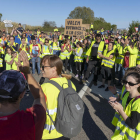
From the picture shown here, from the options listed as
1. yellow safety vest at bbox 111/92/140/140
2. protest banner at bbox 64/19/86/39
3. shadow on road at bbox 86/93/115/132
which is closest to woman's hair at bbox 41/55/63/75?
yellow safety vest at bbox 111/92/140/140

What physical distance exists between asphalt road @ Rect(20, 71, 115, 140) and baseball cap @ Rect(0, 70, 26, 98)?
258 cm

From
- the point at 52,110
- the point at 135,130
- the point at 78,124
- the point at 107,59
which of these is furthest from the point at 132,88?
the point at 107,59

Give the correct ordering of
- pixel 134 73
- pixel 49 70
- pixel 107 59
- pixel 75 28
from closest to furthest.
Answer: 1. pixel 49 70
2. pixel 134 73
3. pixel 107 59
4. pixel 75 28

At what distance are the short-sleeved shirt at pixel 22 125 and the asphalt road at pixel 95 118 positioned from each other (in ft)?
7.70

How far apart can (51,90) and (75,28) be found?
7.05 m

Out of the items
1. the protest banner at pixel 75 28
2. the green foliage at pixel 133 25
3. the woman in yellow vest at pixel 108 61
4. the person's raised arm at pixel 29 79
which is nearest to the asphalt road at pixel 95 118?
the woman in yellow vest at pixel 108 61

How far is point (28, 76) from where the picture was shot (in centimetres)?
138

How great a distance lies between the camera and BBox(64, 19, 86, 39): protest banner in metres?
8.08

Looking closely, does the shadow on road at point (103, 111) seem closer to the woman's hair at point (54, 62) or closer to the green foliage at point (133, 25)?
the woman's hair at point (54, 62)

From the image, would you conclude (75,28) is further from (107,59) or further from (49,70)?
(49,70)

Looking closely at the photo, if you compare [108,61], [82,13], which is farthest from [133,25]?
[108,61]

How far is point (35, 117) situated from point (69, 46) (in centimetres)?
739

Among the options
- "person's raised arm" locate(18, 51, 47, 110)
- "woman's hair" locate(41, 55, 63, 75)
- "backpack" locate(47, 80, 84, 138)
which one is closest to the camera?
"person's raised arm" locate(18, 51, 47, 110)

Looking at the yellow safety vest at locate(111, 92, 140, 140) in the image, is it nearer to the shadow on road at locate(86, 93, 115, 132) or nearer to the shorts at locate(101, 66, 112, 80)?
the shadow on road at locate(86, 93, 115, 132)
